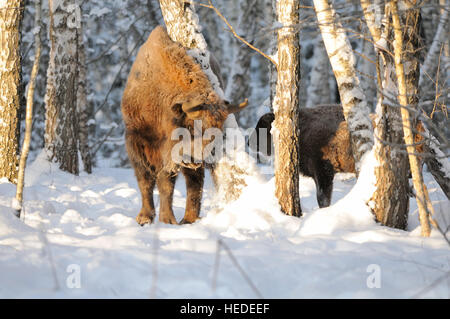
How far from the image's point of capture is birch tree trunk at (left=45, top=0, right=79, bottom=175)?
26.7ft

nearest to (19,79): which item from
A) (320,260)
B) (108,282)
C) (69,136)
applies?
(69,136)

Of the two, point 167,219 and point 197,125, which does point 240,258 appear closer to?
point 197,125

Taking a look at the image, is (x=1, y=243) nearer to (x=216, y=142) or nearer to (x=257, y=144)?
(x=216, y=142)

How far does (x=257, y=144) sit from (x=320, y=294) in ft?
17.7

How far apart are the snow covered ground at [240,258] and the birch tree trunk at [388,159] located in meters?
0.18

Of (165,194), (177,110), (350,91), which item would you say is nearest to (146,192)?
(165,194)

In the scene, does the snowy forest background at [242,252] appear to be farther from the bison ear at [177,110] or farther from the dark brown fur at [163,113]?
the bison ear at [177,110]

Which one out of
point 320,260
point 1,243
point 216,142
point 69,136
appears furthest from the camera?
point 69,136

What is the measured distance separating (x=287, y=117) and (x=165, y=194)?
168 centimetres

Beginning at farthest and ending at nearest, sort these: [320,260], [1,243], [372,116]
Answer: [372,116] → [1,243] → [320,260]

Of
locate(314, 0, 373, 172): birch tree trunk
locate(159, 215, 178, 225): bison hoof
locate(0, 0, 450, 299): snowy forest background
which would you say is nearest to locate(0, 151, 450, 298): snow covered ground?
locate(0, 0, 450, 299): snowy forest background

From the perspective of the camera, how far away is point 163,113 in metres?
5.11

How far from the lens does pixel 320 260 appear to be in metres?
2.92

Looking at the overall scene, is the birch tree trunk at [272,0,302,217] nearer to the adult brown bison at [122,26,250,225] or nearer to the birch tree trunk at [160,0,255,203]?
the adult brown bison at [122,26,250,225]
